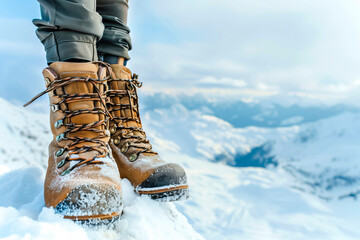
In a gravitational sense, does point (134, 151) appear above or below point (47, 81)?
below

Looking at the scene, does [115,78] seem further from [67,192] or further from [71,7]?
[67,192]

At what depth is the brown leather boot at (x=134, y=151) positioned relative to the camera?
1.46 metres

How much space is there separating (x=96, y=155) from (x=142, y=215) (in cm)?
37

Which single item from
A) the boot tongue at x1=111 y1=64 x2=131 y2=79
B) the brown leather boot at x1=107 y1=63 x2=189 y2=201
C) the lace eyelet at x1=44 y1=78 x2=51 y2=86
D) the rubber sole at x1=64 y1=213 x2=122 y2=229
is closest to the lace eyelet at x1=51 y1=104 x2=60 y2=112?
the lace eyelet at x1=44 y1=78 x2=51 y2=86

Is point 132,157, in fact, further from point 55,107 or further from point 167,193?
point 55,107

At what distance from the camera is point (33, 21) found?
1437 mm

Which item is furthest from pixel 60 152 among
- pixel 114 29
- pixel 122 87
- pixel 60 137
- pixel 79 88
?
pixel 114 29

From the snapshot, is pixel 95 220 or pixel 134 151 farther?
pixel 134 151

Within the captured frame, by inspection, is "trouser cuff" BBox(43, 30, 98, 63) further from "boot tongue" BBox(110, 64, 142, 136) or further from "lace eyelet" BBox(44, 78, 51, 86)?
"boot tongue" BBox(110, 64, 142, 136)

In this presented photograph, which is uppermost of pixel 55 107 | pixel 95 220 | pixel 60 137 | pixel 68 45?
pixel 68 45

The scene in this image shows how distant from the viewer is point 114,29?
1848 millimetres

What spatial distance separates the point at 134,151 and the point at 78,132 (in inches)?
14.5

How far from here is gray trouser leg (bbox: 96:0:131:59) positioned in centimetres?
181

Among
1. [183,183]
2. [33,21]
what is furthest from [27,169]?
[183,183]
